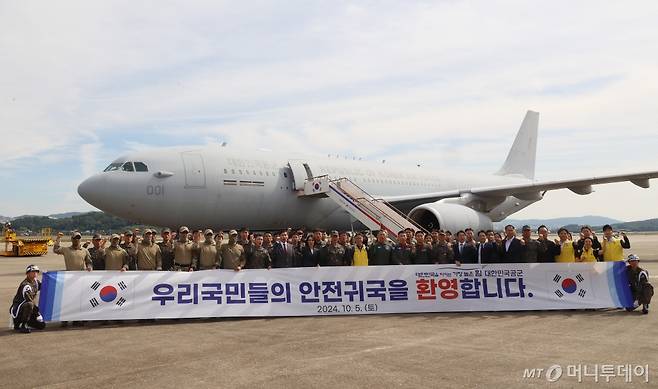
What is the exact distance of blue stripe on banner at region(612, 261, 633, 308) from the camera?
979 cm

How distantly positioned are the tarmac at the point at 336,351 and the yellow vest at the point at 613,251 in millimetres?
1592

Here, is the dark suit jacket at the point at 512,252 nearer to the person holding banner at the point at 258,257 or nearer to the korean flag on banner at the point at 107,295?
the person holding banner at the point at 258,257

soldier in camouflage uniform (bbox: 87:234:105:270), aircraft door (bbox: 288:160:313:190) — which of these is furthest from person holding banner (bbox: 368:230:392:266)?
aircraft door (bbox: 288:160:313:190)

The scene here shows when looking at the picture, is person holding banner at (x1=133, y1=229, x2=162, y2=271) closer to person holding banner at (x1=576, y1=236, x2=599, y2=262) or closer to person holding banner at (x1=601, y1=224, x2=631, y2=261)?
person holding banner at (x1=576, y1=236, x2=599, y2=262)

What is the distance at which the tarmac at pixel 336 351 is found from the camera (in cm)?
549

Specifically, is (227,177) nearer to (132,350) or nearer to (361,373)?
(132,350)

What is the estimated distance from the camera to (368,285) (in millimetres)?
9977

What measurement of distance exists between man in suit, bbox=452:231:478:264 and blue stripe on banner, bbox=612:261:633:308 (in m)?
2.49

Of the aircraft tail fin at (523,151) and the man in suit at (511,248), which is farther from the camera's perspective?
the aircraft tail fin at (523,151)

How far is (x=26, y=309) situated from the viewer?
8305mm

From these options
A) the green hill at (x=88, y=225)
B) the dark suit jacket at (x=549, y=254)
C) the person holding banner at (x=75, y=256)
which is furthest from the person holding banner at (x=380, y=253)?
the green hill at (x=88, y=225)

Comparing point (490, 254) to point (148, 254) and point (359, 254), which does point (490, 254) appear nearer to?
point (359, 254)

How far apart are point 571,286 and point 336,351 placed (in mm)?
5466

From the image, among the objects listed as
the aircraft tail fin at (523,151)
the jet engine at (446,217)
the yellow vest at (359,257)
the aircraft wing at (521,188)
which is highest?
the aircraft tail fin at (523,151)
